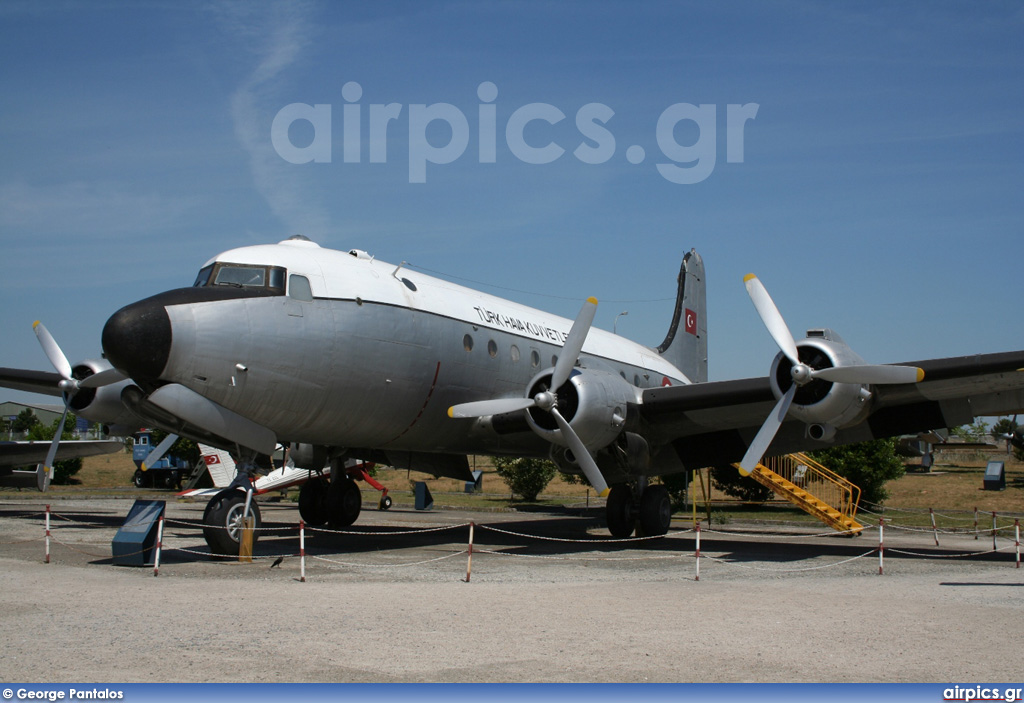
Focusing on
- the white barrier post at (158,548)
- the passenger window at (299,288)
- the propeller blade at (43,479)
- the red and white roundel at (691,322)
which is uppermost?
the red and white roundel at (691,322)

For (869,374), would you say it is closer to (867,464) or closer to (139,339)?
(139,339)

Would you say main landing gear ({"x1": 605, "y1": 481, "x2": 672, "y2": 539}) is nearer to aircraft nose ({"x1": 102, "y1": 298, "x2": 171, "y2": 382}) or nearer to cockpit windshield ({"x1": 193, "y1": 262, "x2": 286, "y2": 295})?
cockpit windshield ({"x1": 193, "y1": 262, "x2": 286, "y2": 295})

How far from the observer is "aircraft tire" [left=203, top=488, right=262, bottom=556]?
12055mm

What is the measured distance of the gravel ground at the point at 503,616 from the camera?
20.9ft

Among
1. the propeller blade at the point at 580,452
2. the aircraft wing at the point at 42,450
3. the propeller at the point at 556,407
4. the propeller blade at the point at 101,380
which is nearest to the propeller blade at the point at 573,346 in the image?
the propeller at the point at 556,407

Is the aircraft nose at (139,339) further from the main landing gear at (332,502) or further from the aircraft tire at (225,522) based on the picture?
the main landing gear at (332,502)

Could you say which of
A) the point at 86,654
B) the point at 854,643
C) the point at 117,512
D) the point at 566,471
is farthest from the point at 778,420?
the point at 117,512

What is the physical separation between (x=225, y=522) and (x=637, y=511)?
25.5 feet

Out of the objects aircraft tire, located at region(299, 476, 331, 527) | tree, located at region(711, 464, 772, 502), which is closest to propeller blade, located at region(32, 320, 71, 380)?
aircraft tire, located at region(299, 476, 331, 527)

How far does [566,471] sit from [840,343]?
485 centimetres

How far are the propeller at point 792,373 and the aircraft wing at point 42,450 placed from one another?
1906 cm

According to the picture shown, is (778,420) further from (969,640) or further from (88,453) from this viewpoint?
(88,453)

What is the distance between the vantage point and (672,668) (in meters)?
6.48

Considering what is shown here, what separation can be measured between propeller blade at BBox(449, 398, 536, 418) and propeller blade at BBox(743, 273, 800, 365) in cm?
390
